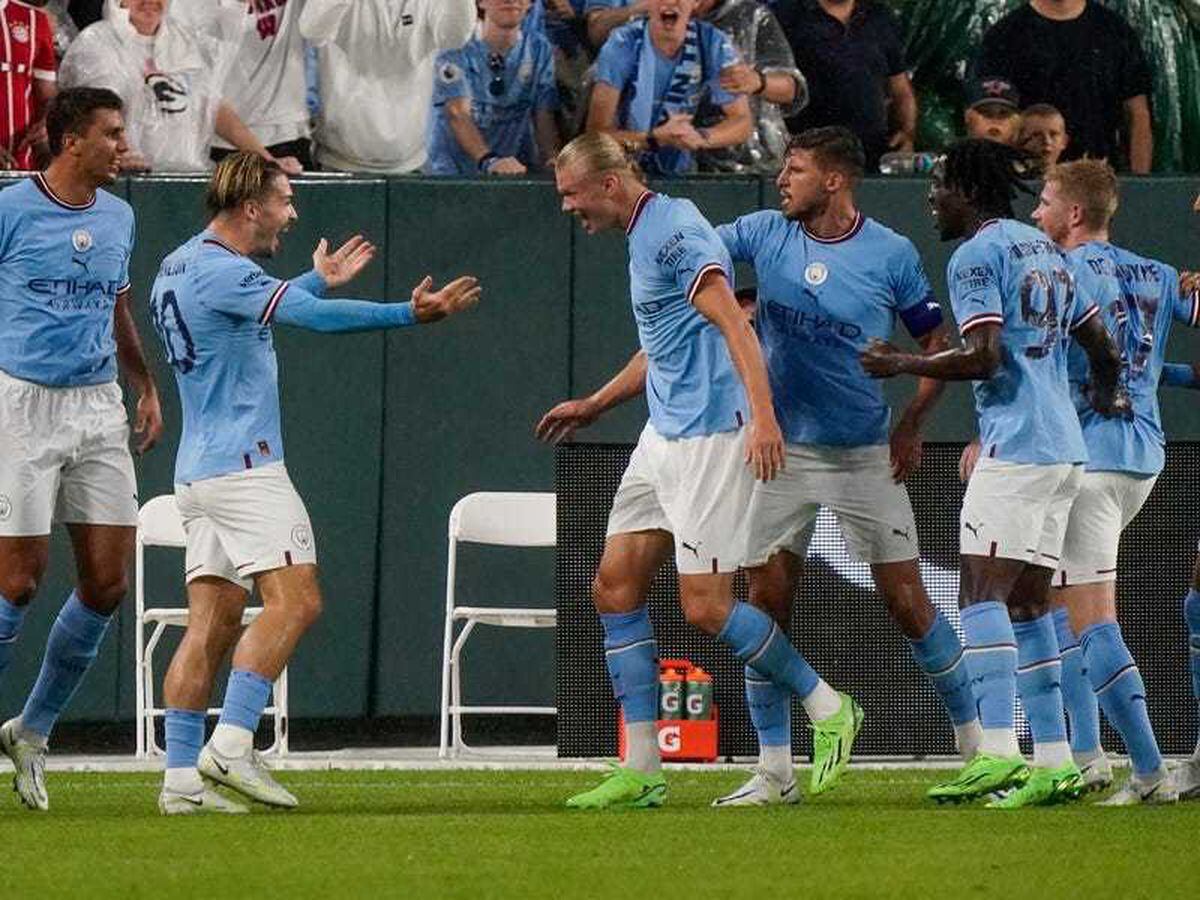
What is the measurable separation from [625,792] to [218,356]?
83.5 inches

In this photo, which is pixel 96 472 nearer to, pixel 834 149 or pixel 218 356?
pixel 218 356

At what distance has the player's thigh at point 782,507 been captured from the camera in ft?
30.4

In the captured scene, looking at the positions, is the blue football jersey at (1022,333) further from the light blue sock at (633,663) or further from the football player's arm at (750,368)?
the light blue sock at (633,663)

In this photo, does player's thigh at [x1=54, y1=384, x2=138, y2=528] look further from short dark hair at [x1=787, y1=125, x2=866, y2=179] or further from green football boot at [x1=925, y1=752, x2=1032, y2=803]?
green football boot at [x1=925, y1=752, x2=1032, y2=803]

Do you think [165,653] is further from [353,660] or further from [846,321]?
[846,321]

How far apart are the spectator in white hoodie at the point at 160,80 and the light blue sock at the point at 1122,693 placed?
19.0 ft

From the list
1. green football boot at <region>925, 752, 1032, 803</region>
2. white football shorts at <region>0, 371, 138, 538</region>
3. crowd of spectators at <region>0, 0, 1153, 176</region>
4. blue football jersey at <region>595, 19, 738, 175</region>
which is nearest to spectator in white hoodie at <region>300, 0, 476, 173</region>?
crowd of spectators at <region>0, 0, 1153, 176</region>

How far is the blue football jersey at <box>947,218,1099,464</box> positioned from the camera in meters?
8.70

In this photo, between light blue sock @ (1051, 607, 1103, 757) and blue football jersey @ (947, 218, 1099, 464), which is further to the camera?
light blue sock @ (1051, 607, 1103, 757)

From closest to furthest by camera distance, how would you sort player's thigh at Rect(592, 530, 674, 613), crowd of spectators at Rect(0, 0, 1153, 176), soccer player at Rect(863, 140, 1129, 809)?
soccer player at Rect(863, 140, 1129, 809)
player's thigh at Rect(592, 530, 674, 613)
crowd of spectators at Rect(0, 0, 1153, 176)

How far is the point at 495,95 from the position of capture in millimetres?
13727

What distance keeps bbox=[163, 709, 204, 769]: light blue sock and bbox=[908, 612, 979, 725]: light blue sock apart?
8.79ft

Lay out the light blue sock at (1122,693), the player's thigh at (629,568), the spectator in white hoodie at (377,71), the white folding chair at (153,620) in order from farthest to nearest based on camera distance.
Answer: the spectator in white hoodie at (377,71), the white folding chair at (153,620), the player's thigh at (629,568), the light blue sock at (1122,693)

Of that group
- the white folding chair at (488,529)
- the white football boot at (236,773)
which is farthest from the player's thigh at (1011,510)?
the white folding chair at (488,529)
